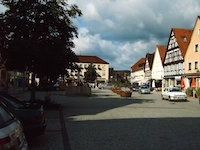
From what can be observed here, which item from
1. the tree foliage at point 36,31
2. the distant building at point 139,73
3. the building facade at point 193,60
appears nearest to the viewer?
the tree foliage at point 36,31

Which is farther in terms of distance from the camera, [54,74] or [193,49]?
[193,49]

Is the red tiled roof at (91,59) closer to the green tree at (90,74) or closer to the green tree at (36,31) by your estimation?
the green tree at (90,74)

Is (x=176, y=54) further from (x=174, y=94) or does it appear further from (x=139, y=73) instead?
(x=139, y=73)

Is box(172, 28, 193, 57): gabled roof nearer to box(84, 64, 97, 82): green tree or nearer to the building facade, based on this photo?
the building facade

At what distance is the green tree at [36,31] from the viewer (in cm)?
1905

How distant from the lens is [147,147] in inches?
349

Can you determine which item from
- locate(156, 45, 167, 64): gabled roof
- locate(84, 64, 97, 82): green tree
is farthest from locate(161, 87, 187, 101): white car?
locate(84, 64, 97, 82): green tree

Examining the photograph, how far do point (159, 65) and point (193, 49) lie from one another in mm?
23685

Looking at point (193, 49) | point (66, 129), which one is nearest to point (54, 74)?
point (66, 129)

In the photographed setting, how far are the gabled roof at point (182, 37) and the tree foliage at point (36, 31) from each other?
40455 mm

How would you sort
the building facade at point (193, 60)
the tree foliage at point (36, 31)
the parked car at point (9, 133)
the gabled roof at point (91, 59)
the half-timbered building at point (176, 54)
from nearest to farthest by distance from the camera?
the parked car at point (9, 133)
the tree foliage at point (36, 31)
the building facade at point (193, 60)
the half-timbered building at point (176, 54)
the gabled roof at point (91, 59)

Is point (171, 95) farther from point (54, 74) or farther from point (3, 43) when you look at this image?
point (3, 43)

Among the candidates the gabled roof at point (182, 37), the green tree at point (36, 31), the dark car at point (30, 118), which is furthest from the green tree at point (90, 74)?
the dark car at point (30, 118)

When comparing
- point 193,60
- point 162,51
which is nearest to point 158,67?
Answer: point 162,51
